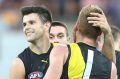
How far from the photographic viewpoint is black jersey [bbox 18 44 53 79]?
246 inches

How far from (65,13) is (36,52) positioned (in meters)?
9.14

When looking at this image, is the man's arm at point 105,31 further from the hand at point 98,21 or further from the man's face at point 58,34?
the man's face at point 58,34

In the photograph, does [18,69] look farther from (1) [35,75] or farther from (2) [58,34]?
(2) [58,34]

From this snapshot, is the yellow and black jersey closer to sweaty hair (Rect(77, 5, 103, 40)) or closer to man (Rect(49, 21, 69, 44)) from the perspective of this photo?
sweaty hair (Rect(77, 5, 103, 40))

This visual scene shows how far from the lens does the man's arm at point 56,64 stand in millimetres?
5266

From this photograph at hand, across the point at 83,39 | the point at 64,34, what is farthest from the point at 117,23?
the point at 83,39

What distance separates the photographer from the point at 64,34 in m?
8.29

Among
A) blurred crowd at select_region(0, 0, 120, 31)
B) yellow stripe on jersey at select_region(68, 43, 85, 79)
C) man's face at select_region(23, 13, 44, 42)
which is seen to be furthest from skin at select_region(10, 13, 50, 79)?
blurred crowd at select_region(0, 0, 120, 31)

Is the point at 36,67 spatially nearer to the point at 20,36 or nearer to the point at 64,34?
the point at 64,34

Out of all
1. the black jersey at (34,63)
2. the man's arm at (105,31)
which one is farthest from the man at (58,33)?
the man's arm at (105,31)

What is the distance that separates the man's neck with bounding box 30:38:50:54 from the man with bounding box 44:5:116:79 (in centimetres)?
96

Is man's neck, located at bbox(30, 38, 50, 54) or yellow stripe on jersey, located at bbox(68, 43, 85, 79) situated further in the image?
man's neck, located at bbox(30, 38, 50, 54)

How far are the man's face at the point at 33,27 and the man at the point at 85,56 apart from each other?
941 mm

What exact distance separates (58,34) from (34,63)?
186cm
